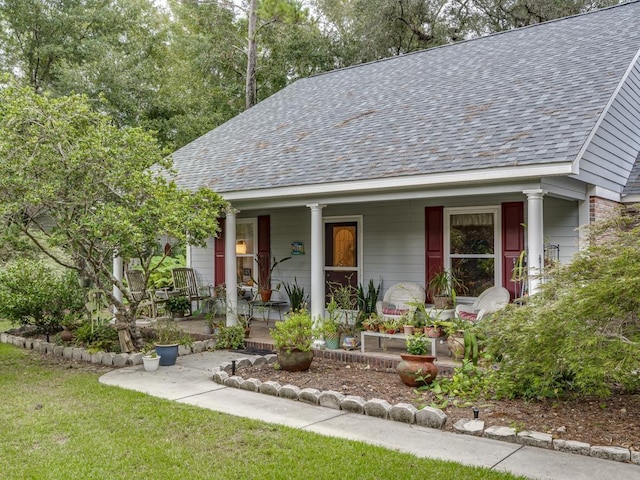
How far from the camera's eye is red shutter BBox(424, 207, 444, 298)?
27.8 ft

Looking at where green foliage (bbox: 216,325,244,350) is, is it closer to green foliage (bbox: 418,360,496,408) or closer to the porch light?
the porch light

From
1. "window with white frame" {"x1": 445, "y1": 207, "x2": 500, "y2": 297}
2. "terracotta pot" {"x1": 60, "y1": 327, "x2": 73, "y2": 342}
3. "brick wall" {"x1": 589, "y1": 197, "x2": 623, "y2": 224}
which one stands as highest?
"brick wall" {"x1": 589, "y1": 197, "x2": 623, "y2": 224}

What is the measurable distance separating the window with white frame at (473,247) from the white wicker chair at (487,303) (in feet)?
1.59

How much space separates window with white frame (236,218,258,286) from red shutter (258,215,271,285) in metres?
0.15

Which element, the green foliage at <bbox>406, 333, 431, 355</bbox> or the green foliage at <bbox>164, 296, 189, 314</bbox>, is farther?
the green foliage at <bbox>164, 296, 189, 314</bbox>

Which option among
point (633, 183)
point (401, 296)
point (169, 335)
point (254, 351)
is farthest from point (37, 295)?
point (633, 183)

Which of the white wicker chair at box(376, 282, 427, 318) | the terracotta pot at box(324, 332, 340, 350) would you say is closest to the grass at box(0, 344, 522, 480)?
the terracotta pot at box(324, 332, 340, 350)

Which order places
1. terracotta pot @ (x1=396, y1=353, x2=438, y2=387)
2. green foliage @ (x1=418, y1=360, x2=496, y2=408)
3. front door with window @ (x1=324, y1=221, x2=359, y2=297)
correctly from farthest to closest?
front door with window @ (x1=324, y1=221, x2=359, y2=297) < terracotta pot @ (x1=396, y1=353, x2=438, y2=387) < green foliage @ (x1=418, y1=360, x2=496, y2=408)

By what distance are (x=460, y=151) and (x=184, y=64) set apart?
62.1 ft

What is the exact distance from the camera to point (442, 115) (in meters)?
8.21

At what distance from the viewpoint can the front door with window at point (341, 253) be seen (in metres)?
9.55

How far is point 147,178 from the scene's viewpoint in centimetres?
698

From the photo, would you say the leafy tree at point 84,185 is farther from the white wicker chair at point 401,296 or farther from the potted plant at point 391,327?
the white wicker chair at point 401,296

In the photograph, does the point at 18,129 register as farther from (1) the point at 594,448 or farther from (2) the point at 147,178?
(1) the point at 594,448
